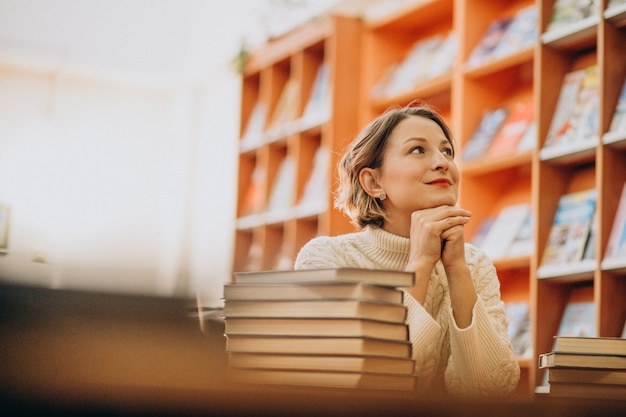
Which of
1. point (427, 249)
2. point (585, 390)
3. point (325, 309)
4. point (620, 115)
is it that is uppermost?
point (620, 115)

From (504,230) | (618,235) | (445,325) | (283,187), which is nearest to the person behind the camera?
(445,325)

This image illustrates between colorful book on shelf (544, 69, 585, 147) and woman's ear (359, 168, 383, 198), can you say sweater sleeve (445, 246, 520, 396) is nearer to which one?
woman's ear (359, 168, 383, 198)

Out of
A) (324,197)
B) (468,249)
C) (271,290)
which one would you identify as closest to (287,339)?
(271,290)

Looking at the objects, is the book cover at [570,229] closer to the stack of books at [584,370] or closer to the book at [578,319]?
the book at [578,319]

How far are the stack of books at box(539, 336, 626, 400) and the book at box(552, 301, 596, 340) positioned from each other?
6.16ft

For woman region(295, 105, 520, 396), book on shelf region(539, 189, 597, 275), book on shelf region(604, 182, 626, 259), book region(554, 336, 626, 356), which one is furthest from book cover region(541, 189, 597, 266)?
book region(554, 336, 626, 356)

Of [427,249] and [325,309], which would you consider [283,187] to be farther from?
[325,309]

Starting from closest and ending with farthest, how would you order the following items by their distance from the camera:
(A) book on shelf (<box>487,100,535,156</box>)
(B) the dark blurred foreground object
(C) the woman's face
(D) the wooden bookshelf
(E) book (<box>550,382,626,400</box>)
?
(B) the dark blurred foreground object, (E) book (<box>550,382,626,400</box>), (C) the woman's face, (D) the wooden bookshelf, (A) book on shelf (<box>487,100,535,156</box>)

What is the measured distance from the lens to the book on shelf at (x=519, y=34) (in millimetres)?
3910

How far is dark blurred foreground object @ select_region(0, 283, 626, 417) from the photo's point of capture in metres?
0.81

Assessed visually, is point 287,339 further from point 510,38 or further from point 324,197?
point 324,197

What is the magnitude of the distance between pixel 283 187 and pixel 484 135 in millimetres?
1678

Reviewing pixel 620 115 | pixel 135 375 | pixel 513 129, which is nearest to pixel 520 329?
pixel 513 129

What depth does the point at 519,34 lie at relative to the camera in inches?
158
